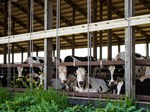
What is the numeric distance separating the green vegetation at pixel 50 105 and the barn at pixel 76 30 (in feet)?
1.36

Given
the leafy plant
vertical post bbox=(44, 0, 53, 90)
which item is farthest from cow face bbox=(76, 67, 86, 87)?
the leafy plant

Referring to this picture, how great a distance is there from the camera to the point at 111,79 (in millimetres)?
10078

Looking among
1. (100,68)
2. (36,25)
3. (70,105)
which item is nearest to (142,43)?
(36,25)

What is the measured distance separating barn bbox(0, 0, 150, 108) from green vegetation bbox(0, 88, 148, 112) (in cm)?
41

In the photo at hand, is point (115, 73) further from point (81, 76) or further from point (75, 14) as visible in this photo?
point (75, 14)

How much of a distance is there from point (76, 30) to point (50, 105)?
5.42 feet

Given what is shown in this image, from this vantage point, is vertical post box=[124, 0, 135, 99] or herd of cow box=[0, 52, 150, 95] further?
herd of cow box=[0, 52, 150, 95]

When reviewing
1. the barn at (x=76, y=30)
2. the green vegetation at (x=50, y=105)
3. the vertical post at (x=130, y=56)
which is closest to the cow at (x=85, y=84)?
the barn at (x=76, y=30)

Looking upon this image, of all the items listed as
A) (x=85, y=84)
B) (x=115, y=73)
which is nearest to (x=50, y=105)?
(x=85, y=84)

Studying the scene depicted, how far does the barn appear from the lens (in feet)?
21.3

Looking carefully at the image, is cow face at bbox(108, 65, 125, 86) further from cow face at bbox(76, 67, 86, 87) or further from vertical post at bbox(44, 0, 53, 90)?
vertical post at bbox(44, 0, 53, 90)

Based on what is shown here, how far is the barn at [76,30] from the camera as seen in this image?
6484 mm

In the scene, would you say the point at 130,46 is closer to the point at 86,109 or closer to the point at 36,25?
the point at 86,109

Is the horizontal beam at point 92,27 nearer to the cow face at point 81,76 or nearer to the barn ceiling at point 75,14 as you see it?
the cow face at point 81,76
